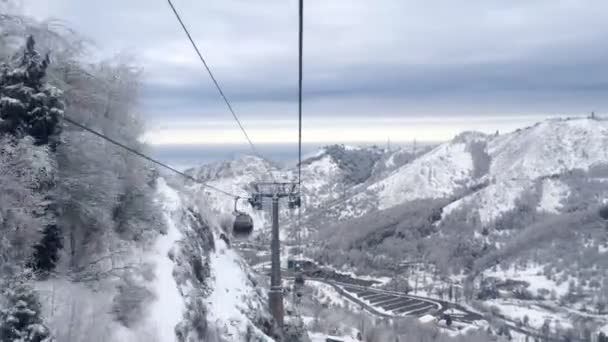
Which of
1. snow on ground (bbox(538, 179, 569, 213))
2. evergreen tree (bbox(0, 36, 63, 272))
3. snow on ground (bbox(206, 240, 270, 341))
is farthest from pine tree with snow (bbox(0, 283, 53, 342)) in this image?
snow on ground (bbox(538, 179, 569, 213))

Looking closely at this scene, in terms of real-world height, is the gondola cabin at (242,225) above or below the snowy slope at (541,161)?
below

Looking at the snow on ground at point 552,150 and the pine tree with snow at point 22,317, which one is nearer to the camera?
the pine tree with snow at point 22,317

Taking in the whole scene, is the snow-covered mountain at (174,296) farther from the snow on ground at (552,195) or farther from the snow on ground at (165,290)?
the snow on ground at (552,195)

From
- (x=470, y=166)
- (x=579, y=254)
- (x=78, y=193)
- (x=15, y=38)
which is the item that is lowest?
(x=579, y=254)

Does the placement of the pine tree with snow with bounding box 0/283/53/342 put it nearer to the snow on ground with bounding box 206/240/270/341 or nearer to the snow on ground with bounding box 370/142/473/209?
the snow on ground with bounding box 206/240/270/341

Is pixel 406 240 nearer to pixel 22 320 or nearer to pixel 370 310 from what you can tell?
pixel 370 310

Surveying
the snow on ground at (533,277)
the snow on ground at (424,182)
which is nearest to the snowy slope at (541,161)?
the snow on ground at (424,182)

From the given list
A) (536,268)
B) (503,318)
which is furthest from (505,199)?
(503,318)
